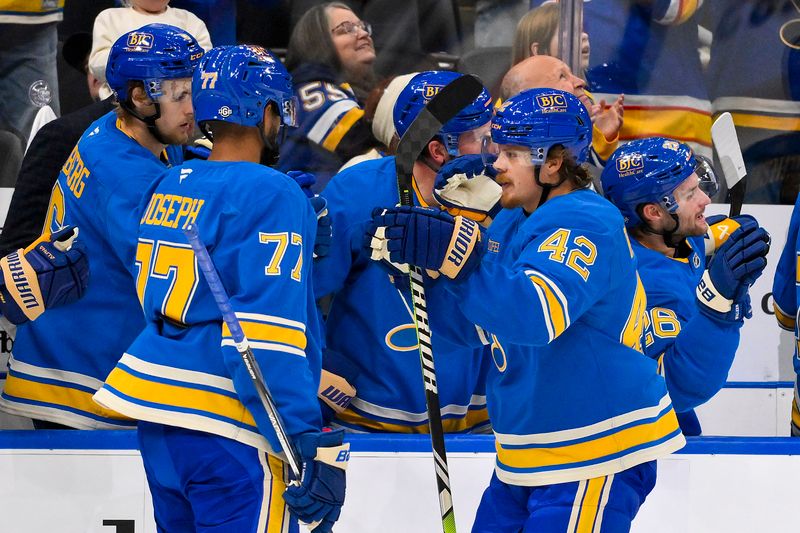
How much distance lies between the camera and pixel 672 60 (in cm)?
423

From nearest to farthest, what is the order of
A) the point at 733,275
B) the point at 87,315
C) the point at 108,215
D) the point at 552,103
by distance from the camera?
1. the point at 552,103
2. the point at 733,275
3. the point at 108,215
4. the point at 87,315

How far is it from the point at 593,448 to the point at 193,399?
0.77 meters

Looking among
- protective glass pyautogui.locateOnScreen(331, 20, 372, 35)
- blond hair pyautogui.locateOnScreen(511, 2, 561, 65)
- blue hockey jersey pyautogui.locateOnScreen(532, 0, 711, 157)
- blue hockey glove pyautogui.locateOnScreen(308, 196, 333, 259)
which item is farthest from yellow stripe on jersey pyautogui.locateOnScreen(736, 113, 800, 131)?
blue hockey glove pyautogui.locateOnScreen(308, 196, 333, 259)

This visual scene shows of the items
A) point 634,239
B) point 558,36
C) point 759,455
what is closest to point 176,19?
point 558,36

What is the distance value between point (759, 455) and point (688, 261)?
58 cm

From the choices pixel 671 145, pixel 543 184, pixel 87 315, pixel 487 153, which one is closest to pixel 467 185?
pixel 487 153

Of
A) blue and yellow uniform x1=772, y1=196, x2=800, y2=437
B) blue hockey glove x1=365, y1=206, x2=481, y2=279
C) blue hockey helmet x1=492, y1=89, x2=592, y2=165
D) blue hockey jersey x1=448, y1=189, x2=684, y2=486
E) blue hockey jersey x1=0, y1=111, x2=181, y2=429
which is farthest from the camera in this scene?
blue and yellow uniform x1=772, y1=196, x2=800, y2=437

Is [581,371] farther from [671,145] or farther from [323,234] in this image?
[671,145]

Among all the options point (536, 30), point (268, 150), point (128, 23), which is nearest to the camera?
point (268, 150)

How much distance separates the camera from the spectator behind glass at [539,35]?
12.9 feet

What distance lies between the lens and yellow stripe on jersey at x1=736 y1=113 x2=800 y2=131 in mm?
4320

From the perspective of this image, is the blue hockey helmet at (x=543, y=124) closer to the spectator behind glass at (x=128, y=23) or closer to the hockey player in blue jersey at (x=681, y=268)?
the hockey player in blue jersey at (x=681, y=268)

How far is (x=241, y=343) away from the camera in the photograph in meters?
2.11

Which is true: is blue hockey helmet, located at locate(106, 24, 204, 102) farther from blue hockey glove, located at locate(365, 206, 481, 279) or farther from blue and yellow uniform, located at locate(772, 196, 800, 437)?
blue and yellow uniform, located at locate(772, 196, 800, 437)
